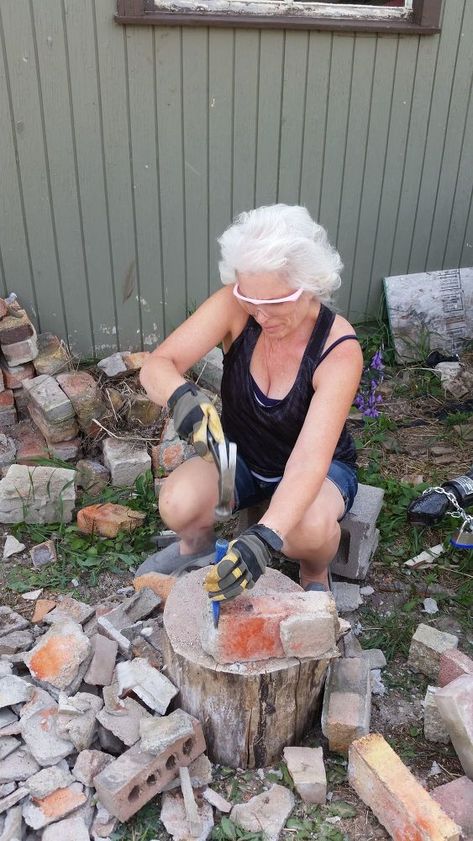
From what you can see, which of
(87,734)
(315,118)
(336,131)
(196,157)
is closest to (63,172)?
(196,157)

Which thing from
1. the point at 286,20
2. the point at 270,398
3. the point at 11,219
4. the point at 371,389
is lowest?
the point at 371,389

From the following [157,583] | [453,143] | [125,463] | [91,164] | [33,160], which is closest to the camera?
[157,583]

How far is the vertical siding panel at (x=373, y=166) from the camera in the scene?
4.04m

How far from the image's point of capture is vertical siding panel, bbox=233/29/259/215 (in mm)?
3646

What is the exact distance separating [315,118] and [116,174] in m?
1.20

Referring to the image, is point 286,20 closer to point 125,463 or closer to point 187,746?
point 125,463

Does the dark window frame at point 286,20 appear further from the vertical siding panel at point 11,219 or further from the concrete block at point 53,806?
the concrete block at point 53,806

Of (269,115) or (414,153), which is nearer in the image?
(269,115)

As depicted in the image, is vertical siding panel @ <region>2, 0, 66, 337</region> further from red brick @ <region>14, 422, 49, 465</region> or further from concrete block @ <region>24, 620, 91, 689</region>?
concrete block @ <region>24, 620, 91, 689</region>

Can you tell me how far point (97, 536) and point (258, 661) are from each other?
1.31m

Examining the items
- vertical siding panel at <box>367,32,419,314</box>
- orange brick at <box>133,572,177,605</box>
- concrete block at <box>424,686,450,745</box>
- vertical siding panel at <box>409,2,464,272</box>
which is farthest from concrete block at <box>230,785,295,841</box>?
vertical siding panel at <box>409,2,464,272</box>

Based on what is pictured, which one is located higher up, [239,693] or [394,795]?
[239,693]

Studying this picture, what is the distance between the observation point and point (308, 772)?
1.98 m

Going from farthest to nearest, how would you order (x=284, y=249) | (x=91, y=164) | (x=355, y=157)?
(x=355, y=157)
(x=91, y=164)
(x=284, y=249)
